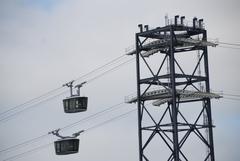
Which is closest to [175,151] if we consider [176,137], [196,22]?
Result: [176,137]

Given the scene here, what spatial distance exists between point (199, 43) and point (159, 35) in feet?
20.0

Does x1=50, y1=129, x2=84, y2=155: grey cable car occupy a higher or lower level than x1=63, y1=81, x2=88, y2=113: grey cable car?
lower

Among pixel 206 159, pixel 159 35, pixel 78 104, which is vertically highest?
pixel 159 35

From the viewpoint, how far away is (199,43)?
13850cm

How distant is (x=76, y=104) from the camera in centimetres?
12550

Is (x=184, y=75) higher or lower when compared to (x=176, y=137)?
higher

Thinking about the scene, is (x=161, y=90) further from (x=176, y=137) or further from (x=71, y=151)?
(x=71, y=151)

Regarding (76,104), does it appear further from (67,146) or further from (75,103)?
(67,146)

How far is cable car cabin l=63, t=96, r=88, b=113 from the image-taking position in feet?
411

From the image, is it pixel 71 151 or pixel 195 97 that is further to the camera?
pixel 195 97

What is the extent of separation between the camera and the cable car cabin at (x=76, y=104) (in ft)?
411

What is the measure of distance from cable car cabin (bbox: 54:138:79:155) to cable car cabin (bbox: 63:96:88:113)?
382 cm

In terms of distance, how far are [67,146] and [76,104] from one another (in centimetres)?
554

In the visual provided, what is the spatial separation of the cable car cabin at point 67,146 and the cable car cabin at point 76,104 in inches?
150
